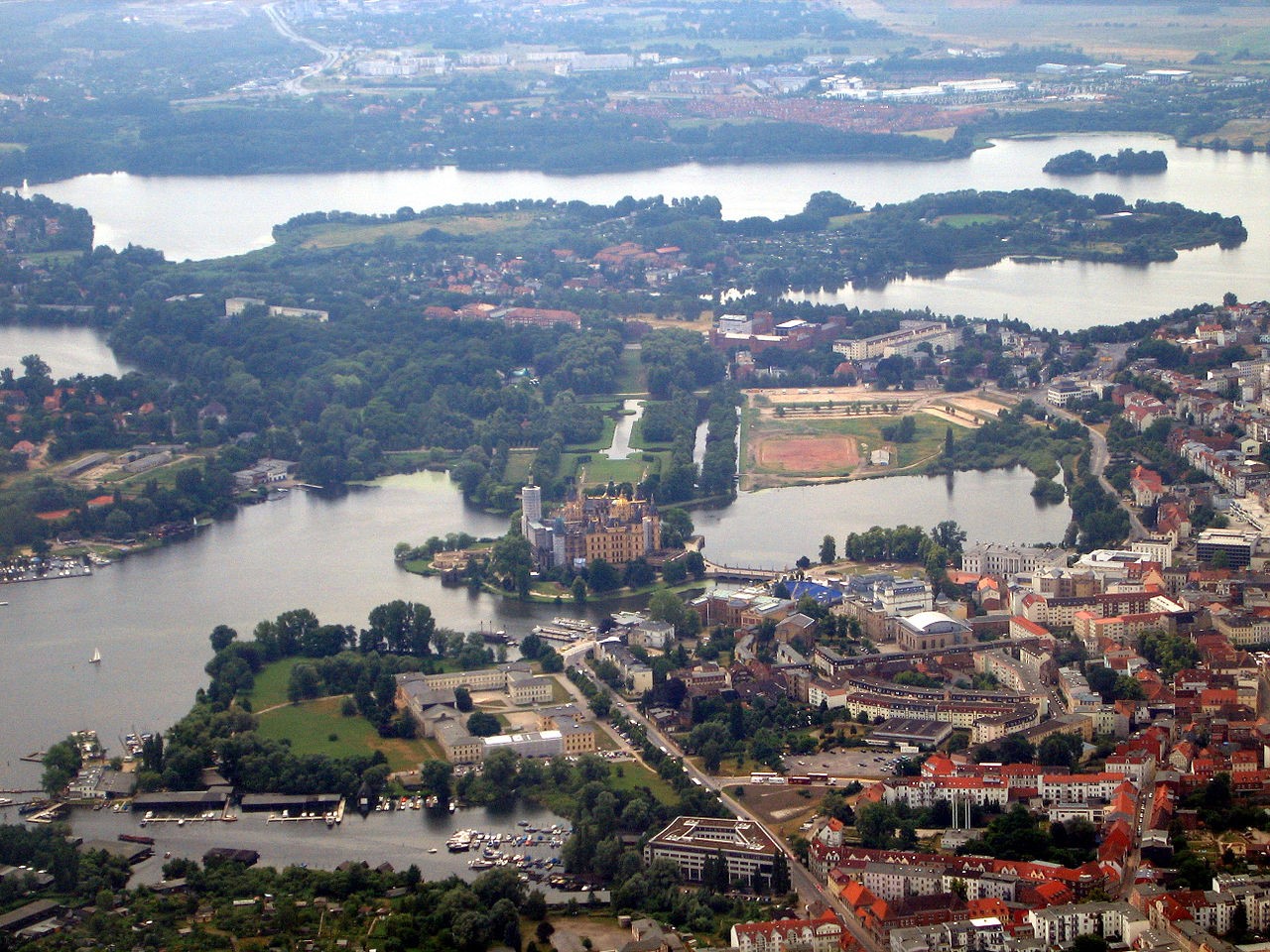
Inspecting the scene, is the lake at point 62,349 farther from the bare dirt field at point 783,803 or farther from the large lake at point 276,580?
the bare dirt field at point 783,803

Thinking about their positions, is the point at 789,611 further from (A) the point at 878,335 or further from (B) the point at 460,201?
(B) the point at 460,201

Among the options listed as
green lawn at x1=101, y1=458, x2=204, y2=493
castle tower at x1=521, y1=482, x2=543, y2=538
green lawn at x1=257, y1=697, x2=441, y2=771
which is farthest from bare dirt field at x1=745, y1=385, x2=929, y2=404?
green lawn at x1=257, y1=697, x2=441, y2=771

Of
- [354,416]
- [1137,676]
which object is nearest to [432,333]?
[354,416]

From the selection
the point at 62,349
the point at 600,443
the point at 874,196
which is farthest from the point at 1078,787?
the point at 874,196

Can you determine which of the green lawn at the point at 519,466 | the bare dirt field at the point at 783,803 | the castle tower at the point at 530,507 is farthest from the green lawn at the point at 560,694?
the green lawn at the point at 519,466

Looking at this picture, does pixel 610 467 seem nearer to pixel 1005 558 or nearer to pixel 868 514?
pixel 868 514

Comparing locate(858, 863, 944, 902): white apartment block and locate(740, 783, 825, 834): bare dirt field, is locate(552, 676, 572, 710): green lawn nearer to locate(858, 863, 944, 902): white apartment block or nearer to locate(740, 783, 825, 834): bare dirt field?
locate(740, 783, 825, 834): bare dirt field

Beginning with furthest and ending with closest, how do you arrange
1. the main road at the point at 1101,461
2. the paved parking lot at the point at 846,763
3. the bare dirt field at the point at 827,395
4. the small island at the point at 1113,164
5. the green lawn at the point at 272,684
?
1. the small island at the point at 1113,164
2. the bare dirt field at the point at 827,395
3. the main road at the point at 1101,461
4. the green lawn at the point at 272,684
5. the paved parking lot at the point at 846,763
